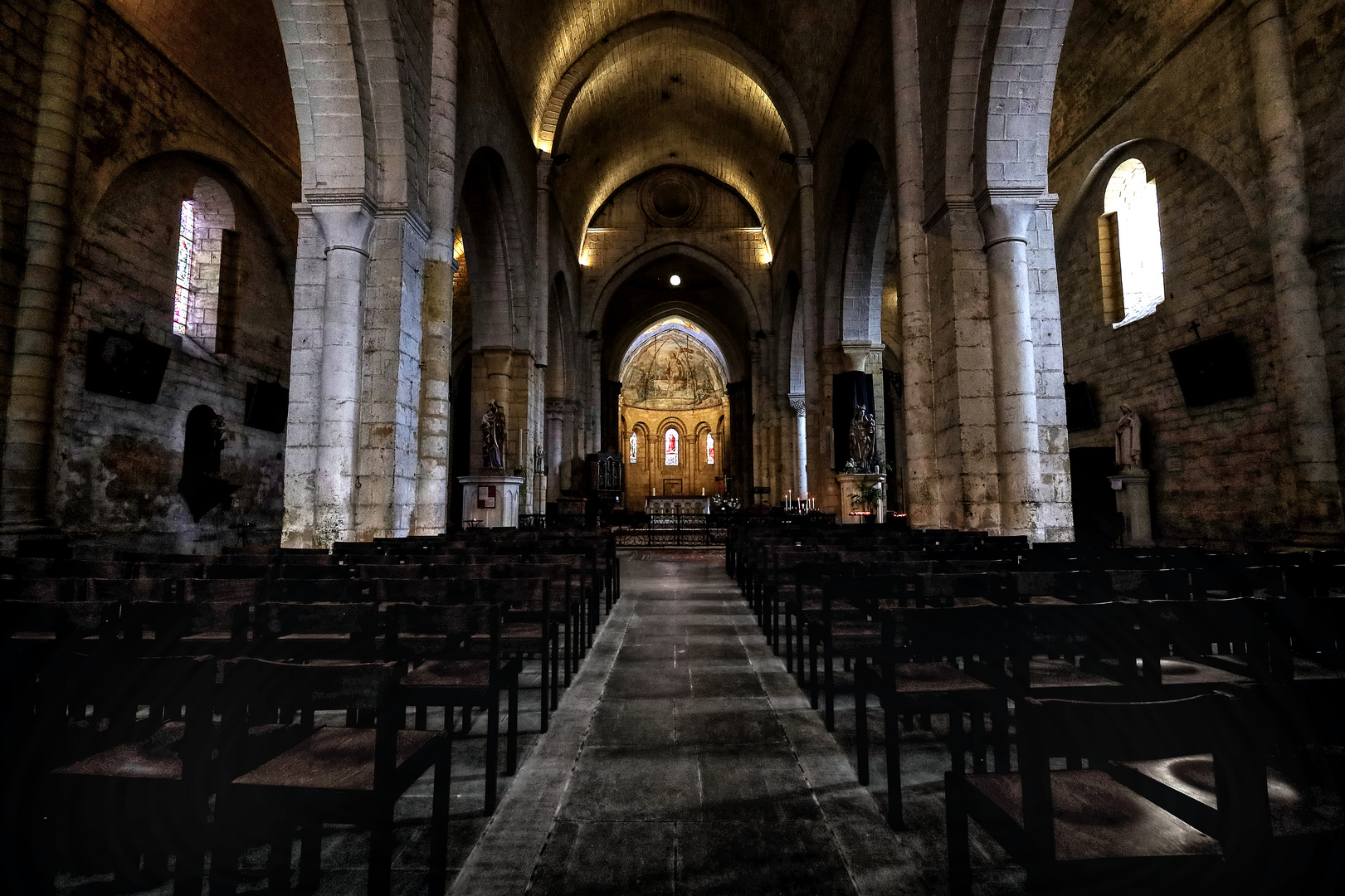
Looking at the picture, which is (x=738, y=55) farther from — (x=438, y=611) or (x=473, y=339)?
(x=438, y=611)

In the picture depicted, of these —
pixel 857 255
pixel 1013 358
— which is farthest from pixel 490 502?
pixel 857 255

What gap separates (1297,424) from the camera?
27.3ft

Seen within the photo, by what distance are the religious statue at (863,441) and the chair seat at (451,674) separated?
11.4 m

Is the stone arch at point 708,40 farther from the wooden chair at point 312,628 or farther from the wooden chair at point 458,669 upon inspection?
the wooden chair at point 312,628

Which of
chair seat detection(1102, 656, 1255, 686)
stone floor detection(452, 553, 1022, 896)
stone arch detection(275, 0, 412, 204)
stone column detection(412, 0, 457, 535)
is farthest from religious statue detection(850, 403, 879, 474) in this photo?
chair seat detection(1102, 656, 1255, 686)

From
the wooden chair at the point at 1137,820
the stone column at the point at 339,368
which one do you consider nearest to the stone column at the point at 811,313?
the stone column at the point at 339,368

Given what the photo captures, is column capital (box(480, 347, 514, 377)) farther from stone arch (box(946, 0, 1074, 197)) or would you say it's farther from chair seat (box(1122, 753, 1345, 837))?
chair seat (box(1122, 753, 1345, 837))

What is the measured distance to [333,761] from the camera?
187 cm

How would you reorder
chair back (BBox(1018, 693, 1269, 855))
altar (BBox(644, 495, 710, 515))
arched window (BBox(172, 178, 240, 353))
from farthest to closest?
altar (BBox(644, 495, 710, 515)), arched window (BBox(172, 178, 240, 353)), chair back (BBox(1018, 693, 1269, 855))

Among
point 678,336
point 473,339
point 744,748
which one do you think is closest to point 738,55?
point 473,339

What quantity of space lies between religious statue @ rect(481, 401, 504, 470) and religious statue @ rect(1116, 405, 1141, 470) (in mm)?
11671

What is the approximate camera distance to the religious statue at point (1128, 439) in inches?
451

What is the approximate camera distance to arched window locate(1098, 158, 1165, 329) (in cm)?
1189

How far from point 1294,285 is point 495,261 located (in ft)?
45.0
